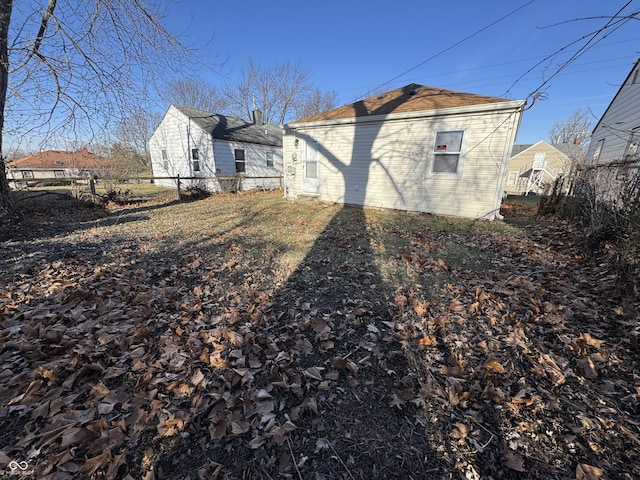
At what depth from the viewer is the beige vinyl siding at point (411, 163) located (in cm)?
760

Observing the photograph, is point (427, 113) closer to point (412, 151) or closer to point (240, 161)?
point (412, 151)

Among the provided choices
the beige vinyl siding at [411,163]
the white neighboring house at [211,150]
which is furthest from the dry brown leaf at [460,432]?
the white neighboring house at [211,150]

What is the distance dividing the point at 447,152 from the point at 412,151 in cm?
104

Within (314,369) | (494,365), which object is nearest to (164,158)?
(314,369)

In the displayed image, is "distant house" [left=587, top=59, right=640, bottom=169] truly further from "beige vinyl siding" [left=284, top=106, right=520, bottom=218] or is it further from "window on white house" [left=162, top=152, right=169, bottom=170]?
"window on white house" [left=162, top=152, right=169, bottom=170]

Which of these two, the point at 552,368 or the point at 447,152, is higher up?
the point at 447,152

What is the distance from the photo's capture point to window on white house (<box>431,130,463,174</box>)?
8023mm

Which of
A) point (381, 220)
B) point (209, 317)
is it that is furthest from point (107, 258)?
point (381, 220)

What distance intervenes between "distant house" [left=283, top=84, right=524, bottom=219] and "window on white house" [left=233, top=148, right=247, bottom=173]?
6748mm

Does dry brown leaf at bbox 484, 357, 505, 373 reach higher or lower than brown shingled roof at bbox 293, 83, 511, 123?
lower

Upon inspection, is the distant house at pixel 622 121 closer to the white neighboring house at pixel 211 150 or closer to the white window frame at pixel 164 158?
the white neighboring house at pixel 211 150

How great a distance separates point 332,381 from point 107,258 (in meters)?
4.44

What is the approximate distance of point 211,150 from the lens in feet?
50.8

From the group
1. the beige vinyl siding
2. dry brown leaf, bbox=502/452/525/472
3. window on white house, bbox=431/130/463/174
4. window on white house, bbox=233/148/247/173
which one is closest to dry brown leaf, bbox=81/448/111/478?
dry brown leaf, bbox=502/452/525/472
